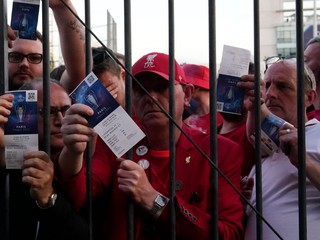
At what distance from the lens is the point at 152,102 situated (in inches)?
79.7

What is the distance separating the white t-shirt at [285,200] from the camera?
1.99 metres

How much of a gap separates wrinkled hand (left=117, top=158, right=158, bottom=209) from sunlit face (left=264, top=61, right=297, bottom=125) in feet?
3.02

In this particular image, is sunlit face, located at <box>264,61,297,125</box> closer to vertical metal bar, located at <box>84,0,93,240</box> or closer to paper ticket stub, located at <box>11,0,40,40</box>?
vertical metal bar, located at <box>84,0,93,240</box>

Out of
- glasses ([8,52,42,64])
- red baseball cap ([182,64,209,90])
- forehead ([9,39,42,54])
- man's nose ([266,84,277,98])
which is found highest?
forehead ([9,39,42,54])

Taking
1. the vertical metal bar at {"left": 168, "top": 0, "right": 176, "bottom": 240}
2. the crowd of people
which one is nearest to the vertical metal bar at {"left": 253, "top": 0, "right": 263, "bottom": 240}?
the crowd of people

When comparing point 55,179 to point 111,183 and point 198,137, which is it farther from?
point 198,137

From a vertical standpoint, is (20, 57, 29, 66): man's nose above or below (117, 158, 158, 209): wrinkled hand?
above

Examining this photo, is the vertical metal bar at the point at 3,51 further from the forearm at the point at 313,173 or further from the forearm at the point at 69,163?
the forearm at the point at 313,173

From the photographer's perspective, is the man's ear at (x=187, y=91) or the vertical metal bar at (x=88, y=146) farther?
the man's ear at (x=187, y=91)

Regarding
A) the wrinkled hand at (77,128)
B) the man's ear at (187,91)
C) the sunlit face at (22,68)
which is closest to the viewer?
the wrinkled hand at (77,128)

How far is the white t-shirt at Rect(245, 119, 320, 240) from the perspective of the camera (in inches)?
78.3

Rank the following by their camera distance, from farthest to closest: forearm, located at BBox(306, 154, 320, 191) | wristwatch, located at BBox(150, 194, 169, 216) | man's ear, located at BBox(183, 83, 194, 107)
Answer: man's ear, located at BBox(183, 83, 194, 107), forearm, located at BBox(306, 154, 320, 191), wristwatch, located at BBox(150, 194, 169, 216)

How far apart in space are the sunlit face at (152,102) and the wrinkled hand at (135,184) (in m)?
0.34

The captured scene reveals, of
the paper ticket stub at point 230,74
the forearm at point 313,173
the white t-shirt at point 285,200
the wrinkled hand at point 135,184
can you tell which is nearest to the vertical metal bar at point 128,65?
the wrinkled hand at point 135,184
